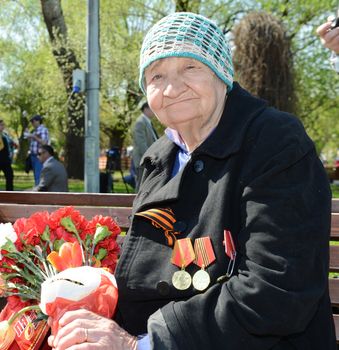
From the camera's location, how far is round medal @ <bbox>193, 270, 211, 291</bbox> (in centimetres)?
172

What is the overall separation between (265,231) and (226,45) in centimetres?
68

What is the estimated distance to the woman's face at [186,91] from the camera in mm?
1902

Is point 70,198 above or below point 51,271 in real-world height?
above

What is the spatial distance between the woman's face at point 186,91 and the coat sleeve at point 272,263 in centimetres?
29

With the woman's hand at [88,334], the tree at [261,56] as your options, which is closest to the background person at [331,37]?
the woman's hand at [88,334]

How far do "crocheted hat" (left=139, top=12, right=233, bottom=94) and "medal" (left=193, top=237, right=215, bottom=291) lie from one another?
541 millimetres

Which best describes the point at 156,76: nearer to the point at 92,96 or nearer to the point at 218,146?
the point at 218,146

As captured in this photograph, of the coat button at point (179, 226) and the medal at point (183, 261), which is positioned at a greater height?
the coat button at point (179, 226)

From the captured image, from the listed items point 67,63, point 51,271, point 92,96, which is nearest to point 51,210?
point 51,271

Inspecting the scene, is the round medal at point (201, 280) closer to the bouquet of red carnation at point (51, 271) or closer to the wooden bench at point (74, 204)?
the bouquet of red carnation at point (51, 271)

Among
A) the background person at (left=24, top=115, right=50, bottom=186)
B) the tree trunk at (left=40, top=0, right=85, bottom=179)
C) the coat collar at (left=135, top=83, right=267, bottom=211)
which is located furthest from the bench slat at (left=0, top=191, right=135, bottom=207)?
the tree trunk at (left=40, top=0, right=85, bottom=179)

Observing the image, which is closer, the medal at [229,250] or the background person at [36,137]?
the medal at [229,250]

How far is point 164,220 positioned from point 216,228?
186 millimetres

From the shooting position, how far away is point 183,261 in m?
1.77
